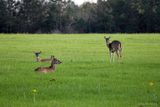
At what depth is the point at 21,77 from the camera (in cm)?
1680

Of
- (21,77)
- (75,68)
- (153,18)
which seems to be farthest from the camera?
(153,18)

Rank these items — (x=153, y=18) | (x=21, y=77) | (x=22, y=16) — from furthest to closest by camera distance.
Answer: (x=22, y=16)
(x=153, y=18)
(x=21, y=77)

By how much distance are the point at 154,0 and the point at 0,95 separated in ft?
270

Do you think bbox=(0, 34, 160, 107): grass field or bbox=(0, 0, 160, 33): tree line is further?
bbox=(0, 0, 160, 33): tree line

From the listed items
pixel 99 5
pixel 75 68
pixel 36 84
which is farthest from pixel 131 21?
pixel 36 84

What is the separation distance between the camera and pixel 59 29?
323 ft

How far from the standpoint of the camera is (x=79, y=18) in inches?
3964

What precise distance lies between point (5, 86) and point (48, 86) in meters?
1.30

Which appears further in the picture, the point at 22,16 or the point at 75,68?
the point at 22,16

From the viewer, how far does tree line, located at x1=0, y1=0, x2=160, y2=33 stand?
89875 mm

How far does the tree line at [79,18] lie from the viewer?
295 ft

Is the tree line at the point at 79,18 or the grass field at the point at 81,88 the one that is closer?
the grass field at the point at 81,88

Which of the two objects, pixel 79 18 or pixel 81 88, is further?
pixel 79 18

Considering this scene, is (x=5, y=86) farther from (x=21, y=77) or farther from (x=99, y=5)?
(x=99, y=5)
